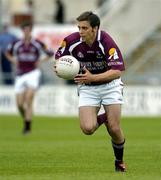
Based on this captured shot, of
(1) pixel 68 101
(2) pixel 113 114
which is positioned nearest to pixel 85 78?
(2) pixel 113 114

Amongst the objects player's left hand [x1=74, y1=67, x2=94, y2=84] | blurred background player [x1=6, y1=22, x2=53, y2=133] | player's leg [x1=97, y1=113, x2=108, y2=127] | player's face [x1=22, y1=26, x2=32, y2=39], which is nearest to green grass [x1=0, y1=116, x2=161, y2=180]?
player's leg [x1=97, y1=113, x2=108, y2=127]

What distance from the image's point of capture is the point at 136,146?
1823cm

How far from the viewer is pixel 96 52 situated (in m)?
13.3

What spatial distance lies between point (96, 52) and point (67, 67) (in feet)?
1.60

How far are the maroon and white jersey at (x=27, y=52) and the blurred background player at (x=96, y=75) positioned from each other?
953 centimetres

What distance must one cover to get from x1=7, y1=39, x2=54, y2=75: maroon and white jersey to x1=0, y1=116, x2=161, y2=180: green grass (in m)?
1.60

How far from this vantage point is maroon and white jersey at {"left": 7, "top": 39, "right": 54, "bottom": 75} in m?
23.0

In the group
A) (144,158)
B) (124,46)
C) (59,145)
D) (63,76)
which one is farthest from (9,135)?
(124,46)

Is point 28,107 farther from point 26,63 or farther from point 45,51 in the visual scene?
point 45,51

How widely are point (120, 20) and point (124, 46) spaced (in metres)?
0.94

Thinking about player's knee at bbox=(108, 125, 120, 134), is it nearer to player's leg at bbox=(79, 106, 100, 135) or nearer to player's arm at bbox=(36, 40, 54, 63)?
player's leg at bbox=(79, 106, 100, 135)

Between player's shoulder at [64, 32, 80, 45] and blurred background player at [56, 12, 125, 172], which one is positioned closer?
blurred background player at [56, 12, 125, 172]

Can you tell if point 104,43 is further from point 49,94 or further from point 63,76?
point 49,94

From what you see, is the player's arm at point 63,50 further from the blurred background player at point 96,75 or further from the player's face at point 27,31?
the player's face at point 27,31
